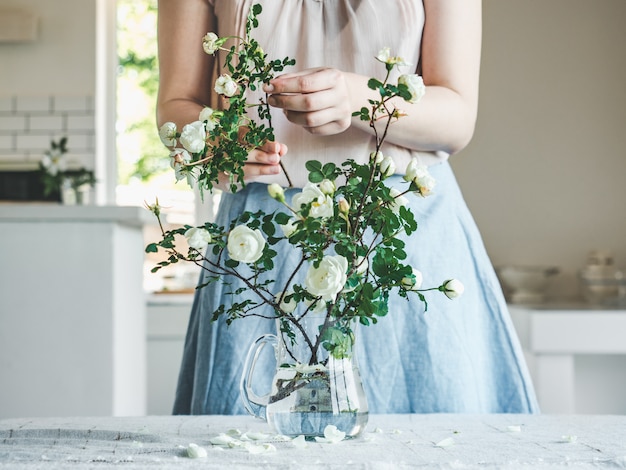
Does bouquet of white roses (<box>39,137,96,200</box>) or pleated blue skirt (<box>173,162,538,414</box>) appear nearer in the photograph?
pleated blue skirt (<box>173,162,538,414</box>)

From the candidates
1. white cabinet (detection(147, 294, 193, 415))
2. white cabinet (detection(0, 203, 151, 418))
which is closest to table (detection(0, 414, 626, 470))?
white cabinet (detection(0, 203, 151, 418))

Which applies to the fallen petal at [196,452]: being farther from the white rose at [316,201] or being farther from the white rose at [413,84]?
the white rose at [413,84]

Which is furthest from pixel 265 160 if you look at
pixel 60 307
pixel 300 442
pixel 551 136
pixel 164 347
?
pixel 551 136

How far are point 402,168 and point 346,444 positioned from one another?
431mm

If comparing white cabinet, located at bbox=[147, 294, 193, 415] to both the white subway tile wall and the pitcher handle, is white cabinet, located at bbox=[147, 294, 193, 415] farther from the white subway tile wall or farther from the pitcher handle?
the pitcher handle

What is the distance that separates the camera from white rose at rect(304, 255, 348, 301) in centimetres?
65

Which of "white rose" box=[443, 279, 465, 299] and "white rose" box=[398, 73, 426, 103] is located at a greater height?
"white rose" box=[398, 73, 426, 103]

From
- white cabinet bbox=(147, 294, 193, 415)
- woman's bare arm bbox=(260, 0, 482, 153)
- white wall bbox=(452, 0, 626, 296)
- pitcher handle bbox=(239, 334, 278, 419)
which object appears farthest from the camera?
white wall bbox=(452, 0, 626, 296)

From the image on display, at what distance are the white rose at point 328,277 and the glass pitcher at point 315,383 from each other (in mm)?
55

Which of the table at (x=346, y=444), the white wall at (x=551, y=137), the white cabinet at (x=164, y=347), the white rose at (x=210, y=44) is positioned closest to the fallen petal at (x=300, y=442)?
the table at (x=346, y=444)

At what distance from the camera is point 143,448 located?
27.6 inches

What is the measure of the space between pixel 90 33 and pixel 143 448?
139 inches

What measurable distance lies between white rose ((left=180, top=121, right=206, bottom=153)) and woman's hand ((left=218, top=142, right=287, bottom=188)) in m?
0.15

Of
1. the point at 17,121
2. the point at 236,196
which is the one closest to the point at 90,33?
the point at 17,121
